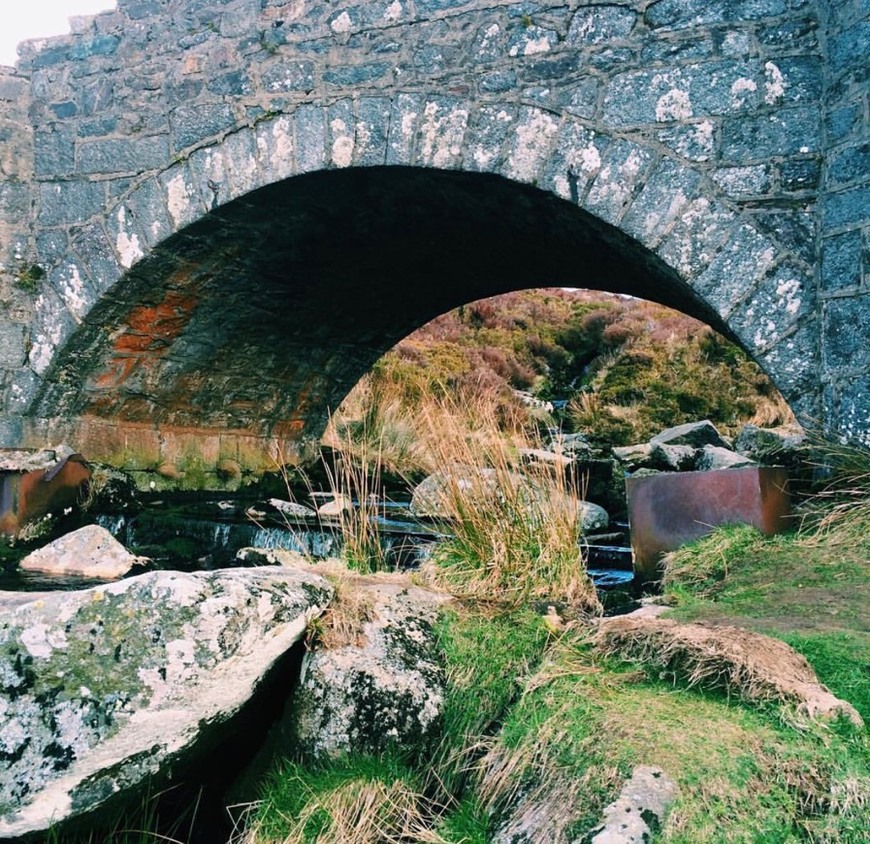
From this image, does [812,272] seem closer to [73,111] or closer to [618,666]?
[618,666]

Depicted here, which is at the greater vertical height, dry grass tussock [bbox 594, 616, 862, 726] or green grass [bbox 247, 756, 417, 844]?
dry grass tussock [bbox 594, 616, 862, 726]

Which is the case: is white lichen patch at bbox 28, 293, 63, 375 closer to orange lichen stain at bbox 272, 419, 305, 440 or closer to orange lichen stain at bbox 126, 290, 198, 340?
orange lichen stain at bbox 126, 290, 198, 340

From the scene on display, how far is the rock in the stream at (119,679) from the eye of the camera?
193 cm

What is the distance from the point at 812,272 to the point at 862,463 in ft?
2.82

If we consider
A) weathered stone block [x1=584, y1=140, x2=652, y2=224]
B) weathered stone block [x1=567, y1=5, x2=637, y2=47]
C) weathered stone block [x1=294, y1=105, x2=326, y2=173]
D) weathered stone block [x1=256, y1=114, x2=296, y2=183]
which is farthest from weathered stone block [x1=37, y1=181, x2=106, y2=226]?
weathered stone block [x1=584, y1=140, x2=652, y2=224]

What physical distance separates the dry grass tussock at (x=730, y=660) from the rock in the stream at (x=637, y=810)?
0.37 m

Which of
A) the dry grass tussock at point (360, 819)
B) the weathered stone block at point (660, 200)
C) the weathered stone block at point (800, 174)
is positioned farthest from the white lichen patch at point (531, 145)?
the dry grass tussock at point (360, 819)

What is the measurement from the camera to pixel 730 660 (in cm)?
205

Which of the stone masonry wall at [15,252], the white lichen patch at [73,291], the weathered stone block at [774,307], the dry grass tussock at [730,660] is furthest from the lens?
the stone masonry wall at [15,252]

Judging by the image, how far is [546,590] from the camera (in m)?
3.01

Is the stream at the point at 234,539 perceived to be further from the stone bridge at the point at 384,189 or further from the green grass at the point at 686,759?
the green grass at the point at 686,759

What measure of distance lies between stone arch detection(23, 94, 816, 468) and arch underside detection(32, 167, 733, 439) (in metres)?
0.02

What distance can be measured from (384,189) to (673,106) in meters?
1.69

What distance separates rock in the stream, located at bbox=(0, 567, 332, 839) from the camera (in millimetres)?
1926
